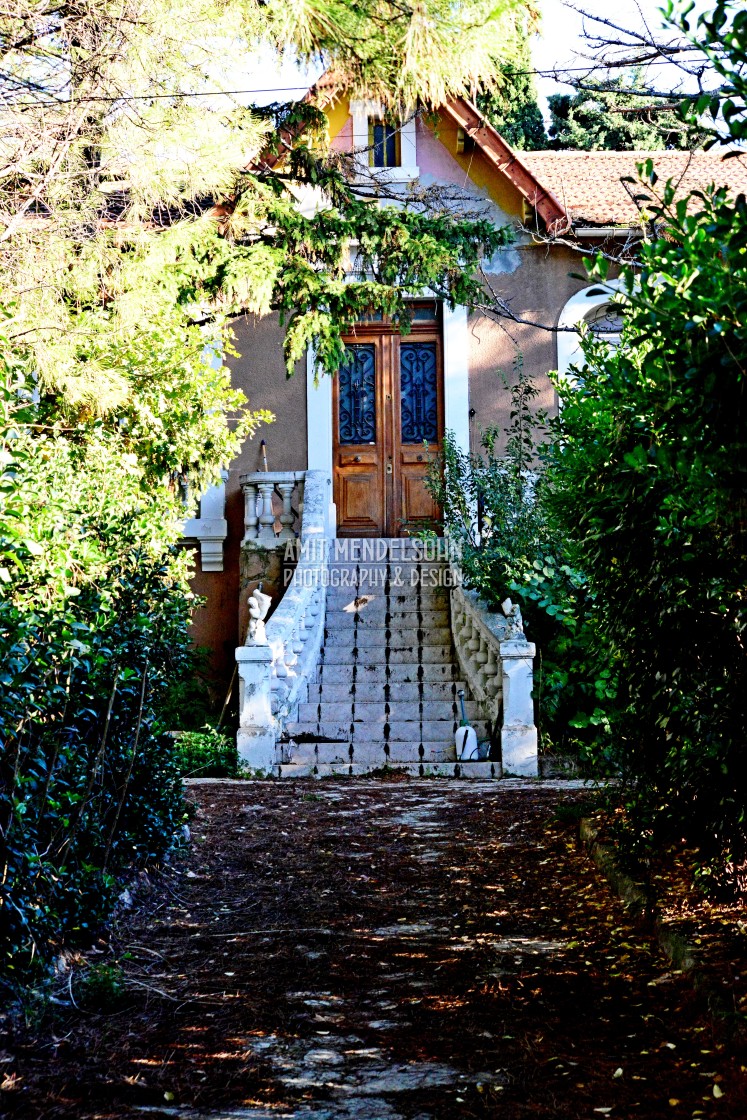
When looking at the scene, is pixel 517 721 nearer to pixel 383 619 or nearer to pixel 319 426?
pixel 383 619

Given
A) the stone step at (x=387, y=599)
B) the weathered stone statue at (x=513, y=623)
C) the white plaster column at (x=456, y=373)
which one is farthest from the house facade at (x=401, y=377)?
the weathered stone statue at (x=513, y=623)

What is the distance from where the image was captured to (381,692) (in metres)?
10.2

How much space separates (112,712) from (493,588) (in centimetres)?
618

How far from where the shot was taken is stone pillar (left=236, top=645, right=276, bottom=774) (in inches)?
355

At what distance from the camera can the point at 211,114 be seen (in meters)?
8.41

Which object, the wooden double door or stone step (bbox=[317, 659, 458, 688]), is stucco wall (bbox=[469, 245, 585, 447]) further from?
stone step (bbox=[317, 659, 458, 688])

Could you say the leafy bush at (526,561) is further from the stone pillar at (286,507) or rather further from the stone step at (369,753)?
the stone pillar at (286,507)

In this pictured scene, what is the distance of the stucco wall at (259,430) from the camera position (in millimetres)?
13062

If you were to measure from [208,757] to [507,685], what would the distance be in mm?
2559

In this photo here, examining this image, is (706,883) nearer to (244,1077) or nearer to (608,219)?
(244,1077)

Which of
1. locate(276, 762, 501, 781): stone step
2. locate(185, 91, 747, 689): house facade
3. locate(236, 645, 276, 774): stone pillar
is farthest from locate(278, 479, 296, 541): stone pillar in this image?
locate(276, 762, 501, 781): stone step

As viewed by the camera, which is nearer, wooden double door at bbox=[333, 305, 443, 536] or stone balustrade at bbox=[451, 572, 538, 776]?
stone balustrade at bbox=[451, 572, 538, 776]

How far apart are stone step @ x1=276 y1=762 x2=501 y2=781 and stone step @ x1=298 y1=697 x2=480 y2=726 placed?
70cm

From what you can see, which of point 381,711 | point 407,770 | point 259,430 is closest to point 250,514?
point 259,430
